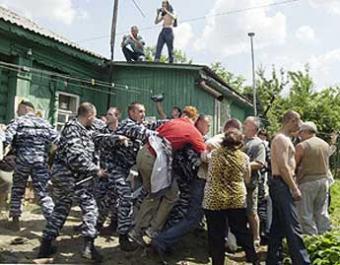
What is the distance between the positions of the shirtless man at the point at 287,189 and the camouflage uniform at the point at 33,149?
289cm

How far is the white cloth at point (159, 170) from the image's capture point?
6262mm

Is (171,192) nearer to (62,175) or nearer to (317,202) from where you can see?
(62,175)

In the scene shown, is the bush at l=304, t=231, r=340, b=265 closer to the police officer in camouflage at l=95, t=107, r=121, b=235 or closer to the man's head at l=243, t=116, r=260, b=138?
the man's head at l=243, t=116, r=260, b=138

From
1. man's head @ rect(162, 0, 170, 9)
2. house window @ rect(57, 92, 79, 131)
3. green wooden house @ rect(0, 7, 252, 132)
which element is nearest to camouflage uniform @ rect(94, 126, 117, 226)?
green wooden house @ rect(0, 7, 252, 132)

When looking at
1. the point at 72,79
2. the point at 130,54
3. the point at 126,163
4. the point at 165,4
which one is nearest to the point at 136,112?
the point at 126,163

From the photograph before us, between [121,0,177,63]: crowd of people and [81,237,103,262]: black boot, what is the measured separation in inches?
317

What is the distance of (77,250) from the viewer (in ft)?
21.3

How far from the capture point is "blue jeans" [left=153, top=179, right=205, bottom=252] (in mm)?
6273

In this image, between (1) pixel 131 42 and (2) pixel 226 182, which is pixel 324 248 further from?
(1) pixel 131 42

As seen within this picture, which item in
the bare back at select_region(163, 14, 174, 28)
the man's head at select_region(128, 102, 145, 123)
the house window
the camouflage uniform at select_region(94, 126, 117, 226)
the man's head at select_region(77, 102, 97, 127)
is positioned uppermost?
the bare back at select_region(163, 14, 174, 28)

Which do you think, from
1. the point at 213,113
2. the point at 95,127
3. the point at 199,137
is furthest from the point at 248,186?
the point at 213,113

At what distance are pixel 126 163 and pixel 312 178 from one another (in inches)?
104

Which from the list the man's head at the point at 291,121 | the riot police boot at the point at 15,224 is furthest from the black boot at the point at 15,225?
the man's head at the point at 291,121

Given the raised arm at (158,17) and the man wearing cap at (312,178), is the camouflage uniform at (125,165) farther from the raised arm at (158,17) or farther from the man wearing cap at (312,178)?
the raised arm at (158,17)
